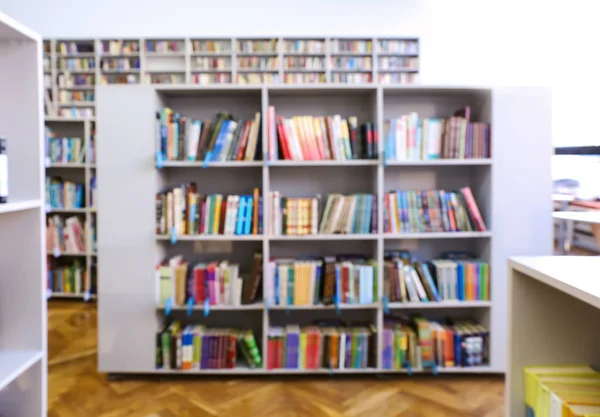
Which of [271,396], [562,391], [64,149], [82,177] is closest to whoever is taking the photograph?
[562,391]

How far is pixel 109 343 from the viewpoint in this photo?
3.03 m

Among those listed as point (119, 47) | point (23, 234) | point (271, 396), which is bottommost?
point (271, 396)

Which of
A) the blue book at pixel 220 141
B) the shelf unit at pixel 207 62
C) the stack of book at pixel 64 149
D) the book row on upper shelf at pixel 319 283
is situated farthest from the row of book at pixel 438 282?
the shelf unit at pixel 207 62

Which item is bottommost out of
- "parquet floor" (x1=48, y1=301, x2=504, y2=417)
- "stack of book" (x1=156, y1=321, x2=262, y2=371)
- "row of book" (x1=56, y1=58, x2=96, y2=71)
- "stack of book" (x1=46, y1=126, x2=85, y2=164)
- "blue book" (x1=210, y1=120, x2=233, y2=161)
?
"parquet floor" (x1=48, y1=301, x2=504, y2=417)

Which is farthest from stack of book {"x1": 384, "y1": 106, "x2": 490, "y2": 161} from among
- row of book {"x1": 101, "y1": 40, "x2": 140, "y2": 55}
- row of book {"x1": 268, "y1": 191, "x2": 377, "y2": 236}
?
row of book {"x1": 101, "y1": 40, "x2": 140, "y2": 55}

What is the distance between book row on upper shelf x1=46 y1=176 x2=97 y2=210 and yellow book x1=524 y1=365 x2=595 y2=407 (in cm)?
468

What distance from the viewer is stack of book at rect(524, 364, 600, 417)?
1.22 meters

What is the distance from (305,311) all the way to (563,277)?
2271mm

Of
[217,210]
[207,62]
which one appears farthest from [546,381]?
[207,62]

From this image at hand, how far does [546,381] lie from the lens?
1375 mm

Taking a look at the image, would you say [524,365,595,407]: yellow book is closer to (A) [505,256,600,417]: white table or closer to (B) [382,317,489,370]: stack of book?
(A) [505,256,600,417]: white table

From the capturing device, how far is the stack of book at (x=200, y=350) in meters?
3.02

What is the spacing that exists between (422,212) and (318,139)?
29.7 inches

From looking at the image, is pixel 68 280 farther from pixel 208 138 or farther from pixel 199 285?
pixel 208 138
